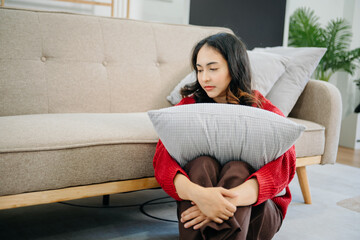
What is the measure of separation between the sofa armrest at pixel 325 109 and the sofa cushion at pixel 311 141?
40 millimetres

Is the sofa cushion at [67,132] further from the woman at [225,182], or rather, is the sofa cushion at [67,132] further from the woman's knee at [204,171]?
the woman's knee at [204,171]

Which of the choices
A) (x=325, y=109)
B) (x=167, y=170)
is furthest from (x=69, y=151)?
(x=325, y=109)

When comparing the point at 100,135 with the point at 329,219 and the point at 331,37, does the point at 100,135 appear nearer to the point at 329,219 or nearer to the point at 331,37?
the point at 329,219

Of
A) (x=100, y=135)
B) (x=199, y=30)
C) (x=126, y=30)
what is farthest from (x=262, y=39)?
(x=100, y=135)

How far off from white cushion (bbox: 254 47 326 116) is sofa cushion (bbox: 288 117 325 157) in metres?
0.11

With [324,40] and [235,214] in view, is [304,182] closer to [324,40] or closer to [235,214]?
[235,214]

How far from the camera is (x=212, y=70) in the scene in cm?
128

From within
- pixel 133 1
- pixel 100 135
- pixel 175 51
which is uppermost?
pixel 133 1

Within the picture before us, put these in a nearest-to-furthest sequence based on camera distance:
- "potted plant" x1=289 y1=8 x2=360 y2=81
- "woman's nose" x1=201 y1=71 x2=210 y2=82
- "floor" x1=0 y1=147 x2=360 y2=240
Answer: "woman's nose" x1=201 y1=71 x2=210 y2=82 → "floor" x1=0 y1=147 x2=360 y2=240 → "potted plant" x1=289 y1=8 x2=360 y2=81

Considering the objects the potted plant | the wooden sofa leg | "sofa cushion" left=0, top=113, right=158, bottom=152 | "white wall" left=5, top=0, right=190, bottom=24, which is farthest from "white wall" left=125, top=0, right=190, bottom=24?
"sofa cushion" left=0, top=113, right=158, bottom=152

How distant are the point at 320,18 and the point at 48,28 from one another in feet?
11.8

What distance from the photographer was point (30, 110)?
158 centimetres

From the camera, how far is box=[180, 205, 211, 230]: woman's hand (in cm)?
104

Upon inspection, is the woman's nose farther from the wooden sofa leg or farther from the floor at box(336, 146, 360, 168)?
the floor at box(336, 146, 360, 168)
